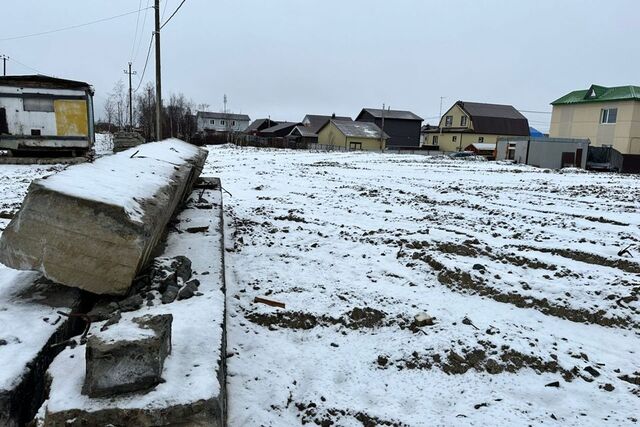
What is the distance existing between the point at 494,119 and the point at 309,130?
25883mm

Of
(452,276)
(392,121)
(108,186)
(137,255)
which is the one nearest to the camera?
(137,255)

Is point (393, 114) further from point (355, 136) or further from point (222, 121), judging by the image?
point (222, 121)

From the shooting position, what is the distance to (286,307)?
4332mm

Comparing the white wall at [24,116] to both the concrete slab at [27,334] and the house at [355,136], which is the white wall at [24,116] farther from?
the house at [355,136]

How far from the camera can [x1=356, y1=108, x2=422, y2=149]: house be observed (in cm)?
6243

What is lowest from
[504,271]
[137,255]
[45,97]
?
→ [504,271]

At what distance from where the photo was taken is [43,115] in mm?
15469

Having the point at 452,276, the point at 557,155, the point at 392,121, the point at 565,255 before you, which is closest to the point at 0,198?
the point at 452,276

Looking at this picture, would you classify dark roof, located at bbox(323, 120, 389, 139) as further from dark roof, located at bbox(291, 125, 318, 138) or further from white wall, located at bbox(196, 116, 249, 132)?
white wall, located at bbox(196, 116, 249, 132)

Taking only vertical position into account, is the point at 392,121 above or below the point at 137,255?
above

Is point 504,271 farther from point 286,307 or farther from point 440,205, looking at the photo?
point 440,205

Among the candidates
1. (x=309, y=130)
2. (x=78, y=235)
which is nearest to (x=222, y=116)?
(x=309, y=130)

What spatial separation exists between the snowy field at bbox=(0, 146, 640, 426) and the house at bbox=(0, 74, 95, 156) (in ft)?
29.2

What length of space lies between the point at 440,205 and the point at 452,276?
4.56 meters
